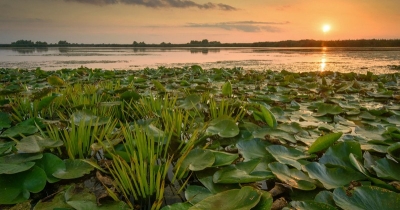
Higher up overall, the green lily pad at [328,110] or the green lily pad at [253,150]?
the green lily pad at [328,110]

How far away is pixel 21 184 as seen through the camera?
3.58ft

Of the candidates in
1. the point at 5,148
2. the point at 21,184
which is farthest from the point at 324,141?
the point at 5,148

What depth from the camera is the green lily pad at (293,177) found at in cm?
106

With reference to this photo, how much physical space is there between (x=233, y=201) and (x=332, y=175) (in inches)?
19.6

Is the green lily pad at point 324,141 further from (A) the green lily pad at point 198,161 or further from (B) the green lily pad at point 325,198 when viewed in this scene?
(A) the green lily pad at point 198,161

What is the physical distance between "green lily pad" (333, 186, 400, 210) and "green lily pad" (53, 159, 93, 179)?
3.14ft

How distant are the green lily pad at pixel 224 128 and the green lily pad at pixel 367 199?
27.8 inches

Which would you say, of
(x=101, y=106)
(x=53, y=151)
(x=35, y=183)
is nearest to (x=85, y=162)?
(x=35, y=183)

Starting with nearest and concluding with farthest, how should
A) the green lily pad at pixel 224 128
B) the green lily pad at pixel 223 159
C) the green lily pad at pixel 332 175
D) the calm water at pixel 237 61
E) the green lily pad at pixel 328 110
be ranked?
the green lily pad at pixel 332 175
the green lily pad at pixel 223 159
the green lily pad at pixel 224 128
the green lily pad at pixel 328 110
the calm water at pixel 237 61

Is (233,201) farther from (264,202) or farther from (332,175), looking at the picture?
(332,175)

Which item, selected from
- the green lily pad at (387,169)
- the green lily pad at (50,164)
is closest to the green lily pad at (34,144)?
the green lily pad at (50,164)

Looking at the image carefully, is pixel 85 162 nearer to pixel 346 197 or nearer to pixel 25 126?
pixel 25 126

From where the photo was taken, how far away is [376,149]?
1.42 m

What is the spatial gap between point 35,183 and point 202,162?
65 centimetres
